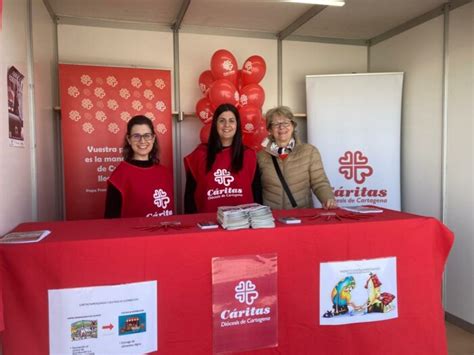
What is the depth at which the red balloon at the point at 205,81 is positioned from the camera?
3.50 meters

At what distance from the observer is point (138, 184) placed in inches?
86.3

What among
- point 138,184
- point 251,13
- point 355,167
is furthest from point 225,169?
point 355,167

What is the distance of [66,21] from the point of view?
11.2 feet

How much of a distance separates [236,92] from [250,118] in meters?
0.25

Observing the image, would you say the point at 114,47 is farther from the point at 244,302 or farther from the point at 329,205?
the point at 244,302

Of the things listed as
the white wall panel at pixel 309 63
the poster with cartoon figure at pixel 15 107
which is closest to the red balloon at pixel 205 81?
the white wall panel at pixel 309 63

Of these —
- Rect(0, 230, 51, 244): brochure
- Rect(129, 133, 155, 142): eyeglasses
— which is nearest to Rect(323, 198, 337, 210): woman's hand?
Rect(129, 133, 155, 142): eyeglasses

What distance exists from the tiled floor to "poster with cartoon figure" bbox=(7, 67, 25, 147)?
300 cm

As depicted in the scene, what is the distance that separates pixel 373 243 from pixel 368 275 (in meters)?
0.15

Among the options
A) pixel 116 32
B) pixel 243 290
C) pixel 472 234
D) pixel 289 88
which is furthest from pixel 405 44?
pixel 243 290

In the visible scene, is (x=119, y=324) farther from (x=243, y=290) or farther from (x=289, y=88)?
(x=289, y=88)

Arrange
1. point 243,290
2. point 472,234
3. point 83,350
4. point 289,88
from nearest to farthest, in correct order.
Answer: point 83,350 → point 243,290 → point 472,234 → point 289,88

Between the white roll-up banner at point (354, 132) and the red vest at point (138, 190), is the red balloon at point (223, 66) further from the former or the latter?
the red vest at point (138, 190)

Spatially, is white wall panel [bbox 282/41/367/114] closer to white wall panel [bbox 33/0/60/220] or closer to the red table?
white wall panel [bbox 33/0/60/220]
